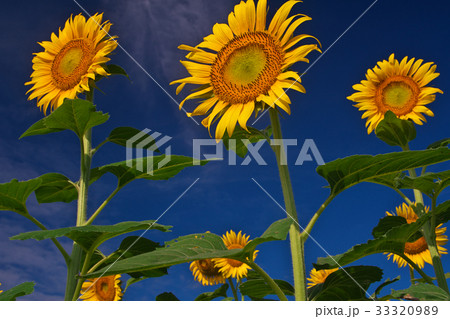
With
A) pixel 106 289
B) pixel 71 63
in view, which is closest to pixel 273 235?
pixel 71 63

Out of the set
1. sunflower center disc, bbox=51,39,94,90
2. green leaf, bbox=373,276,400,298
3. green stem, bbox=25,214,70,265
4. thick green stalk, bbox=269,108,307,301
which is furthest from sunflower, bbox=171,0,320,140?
green leaf, bbox=373,276,400,298

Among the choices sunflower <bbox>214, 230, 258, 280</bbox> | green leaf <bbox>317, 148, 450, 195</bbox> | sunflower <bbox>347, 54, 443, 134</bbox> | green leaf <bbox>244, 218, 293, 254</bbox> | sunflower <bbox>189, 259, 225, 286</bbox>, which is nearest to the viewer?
green leaf <bbox>244, 218, 293, 254</bbox>

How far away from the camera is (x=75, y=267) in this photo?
11.3 feet

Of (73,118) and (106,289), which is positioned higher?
(73,118)

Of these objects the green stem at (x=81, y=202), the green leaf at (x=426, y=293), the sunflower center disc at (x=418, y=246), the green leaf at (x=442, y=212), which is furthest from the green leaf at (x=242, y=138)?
the sunflower center disc at (x=418, y=246)

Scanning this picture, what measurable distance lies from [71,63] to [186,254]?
114 inches

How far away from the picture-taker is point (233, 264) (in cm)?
605

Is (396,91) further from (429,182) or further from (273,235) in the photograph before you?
(273,235)

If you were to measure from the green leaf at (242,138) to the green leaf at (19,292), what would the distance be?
2013mm

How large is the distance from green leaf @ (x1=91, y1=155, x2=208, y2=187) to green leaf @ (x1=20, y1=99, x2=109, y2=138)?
0.40m

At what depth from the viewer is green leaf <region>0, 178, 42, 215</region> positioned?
10.8 ft

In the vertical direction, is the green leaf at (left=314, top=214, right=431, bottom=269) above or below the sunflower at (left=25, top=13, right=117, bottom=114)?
below

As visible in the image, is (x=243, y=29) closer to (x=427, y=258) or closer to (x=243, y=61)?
(x=243, y=61)

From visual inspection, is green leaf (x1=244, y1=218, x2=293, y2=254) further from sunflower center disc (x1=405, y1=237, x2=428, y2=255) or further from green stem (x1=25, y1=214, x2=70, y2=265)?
sunflower center disc (x1=405, y1=237, x2=428, y2=255)
